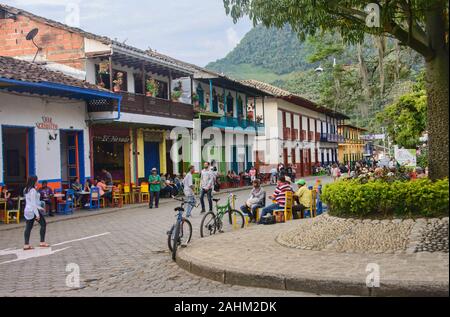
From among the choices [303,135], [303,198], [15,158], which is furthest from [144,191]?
[303,135]

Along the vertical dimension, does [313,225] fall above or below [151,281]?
above

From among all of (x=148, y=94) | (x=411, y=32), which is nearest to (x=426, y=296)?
(x=411, y=32)

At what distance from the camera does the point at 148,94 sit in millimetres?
23922

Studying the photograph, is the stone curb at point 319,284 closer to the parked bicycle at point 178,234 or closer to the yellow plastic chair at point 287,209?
the parked bicycle at point 178,234

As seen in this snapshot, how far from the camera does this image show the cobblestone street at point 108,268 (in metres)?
6.80

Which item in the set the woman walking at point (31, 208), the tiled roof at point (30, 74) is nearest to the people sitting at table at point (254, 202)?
the woman walking at point (31, 208)

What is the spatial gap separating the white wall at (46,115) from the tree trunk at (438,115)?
42.7 ft

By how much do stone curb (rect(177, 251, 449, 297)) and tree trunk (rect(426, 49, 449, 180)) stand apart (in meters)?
2.87

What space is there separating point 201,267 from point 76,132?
47.7 feet

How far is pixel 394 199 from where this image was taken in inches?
310

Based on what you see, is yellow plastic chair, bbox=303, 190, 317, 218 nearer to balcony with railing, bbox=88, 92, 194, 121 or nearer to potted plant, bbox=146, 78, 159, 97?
balcony with railing, bbox=88, 92, 194, 121

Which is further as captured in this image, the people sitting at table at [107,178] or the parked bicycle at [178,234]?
the people sitting at table at [107,178]

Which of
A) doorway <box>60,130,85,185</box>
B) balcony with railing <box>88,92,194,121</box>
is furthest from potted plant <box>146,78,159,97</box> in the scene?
doorway <box>60,130,85,185</box>
